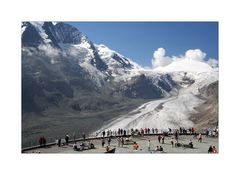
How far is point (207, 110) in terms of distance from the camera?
106375 millimetres

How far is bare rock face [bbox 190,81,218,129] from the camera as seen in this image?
3355 inches

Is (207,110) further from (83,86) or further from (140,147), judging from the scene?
(140,147)

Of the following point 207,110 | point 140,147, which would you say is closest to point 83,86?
point 207,110

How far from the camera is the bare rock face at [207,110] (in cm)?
8522

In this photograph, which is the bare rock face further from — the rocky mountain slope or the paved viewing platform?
the paved viewing platform

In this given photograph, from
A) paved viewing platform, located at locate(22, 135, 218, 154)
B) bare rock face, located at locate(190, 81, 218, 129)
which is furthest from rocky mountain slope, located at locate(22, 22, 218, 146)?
paved viewing platform, located at locate(22, 135, 218, 154)

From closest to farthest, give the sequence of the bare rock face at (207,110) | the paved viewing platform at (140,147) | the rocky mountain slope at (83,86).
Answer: the paved viewing platform at (140,147)
the bare rock face at (207,110)
the rocky mountain slope at (83,86)

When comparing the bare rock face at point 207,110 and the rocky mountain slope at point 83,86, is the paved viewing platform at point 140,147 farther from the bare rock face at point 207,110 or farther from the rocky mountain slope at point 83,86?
the rocky mountain slope at point 83,86

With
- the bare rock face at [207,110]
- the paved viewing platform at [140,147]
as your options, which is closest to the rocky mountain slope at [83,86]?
the bare rock face at [207,110]

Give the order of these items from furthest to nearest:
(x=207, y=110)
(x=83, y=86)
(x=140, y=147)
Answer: (x=83, y=86), (x=207, y=110), (x=140, y=147)

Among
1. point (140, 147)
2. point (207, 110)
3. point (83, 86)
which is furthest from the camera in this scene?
point (83, 86)

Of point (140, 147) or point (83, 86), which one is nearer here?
point (140, 147)
